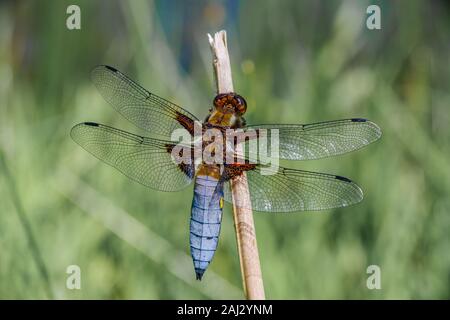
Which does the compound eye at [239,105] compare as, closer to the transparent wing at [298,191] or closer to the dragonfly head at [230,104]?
the dragonfly head at [230,104]

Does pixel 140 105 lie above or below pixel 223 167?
above

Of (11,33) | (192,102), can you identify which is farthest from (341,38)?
(11,33)

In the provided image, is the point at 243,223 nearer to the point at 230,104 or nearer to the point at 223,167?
the point at 223,167

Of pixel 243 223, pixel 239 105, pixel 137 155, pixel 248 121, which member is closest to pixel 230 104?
pixel 239 105

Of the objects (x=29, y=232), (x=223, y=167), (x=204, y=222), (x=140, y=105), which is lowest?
(x=29, y=232)

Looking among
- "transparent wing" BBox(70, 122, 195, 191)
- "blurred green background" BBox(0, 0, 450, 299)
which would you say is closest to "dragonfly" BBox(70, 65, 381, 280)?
"transparent wing" BBox(70, 122, 195, 191)
